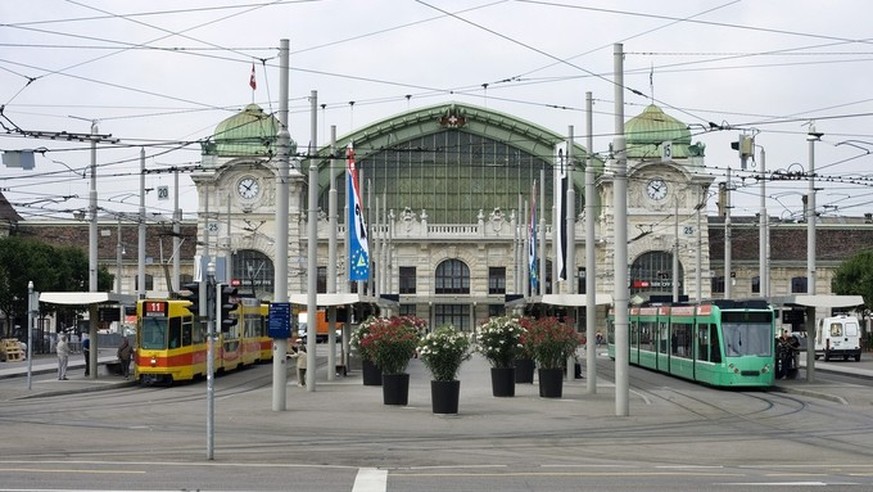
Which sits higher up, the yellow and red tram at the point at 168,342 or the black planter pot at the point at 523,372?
the yellow and red tram at the point at 168,342

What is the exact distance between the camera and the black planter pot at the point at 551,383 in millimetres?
39719

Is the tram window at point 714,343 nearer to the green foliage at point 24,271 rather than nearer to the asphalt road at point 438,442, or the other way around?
the asphalt road at point 438,442

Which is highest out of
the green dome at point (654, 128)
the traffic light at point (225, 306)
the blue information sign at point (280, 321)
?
the green dome at point (654, 128)

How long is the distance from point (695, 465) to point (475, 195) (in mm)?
103496

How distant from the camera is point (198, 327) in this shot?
48656 millimetres

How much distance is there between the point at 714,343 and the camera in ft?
148

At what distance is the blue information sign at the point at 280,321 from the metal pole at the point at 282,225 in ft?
0.51

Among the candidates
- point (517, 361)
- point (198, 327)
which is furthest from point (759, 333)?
point (198, 327)

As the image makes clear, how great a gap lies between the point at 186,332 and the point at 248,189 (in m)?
75.5

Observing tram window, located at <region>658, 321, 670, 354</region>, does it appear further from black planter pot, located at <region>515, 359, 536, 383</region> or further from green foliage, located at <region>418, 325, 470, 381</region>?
green foliage, located at <region>418, 325, 470, 381</region>

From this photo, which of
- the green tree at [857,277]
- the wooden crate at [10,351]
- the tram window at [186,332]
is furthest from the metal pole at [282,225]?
the green tree at [857,277]

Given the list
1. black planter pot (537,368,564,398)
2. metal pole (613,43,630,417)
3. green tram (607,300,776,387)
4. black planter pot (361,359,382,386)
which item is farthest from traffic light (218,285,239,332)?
green tram (607,300,776,387)

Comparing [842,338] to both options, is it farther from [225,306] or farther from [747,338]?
[225,306]

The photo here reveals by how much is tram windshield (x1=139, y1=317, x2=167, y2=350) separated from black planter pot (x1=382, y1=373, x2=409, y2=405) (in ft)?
39.3
